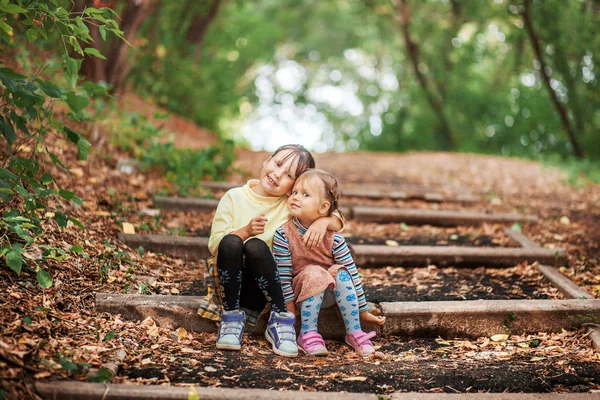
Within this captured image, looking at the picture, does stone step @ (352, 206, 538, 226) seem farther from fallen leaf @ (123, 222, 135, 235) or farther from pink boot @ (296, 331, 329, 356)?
pink boot @ (296, 331, 329, 356)

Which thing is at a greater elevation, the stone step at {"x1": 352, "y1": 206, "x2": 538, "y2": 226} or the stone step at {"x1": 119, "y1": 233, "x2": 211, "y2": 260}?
the stone step at {"x1": 352, "y1": 206, "x2": 538, "y2": 226}

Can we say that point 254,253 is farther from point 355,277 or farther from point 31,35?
point 31,35

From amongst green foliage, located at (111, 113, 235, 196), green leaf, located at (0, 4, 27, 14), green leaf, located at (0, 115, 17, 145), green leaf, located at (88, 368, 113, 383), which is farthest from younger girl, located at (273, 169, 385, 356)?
green foliage, located at (111, 113, 235, 196)

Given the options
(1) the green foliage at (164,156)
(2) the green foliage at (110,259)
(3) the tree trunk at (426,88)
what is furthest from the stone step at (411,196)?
(3) the tree trunk at (426,88)

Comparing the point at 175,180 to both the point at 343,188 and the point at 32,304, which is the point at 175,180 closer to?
the point at 343,188

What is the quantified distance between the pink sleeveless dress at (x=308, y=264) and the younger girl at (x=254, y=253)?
0.30 ft

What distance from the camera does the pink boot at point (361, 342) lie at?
2814 millimetres

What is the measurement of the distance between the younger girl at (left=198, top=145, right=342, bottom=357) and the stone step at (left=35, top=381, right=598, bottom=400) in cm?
50

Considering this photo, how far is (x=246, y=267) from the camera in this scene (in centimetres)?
292

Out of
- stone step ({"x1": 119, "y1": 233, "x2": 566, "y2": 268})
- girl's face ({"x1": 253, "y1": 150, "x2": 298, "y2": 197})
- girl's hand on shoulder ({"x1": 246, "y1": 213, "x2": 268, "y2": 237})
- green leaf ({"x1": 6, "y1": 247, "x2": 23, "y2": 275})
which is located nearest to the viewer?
green leaf ({"x1": 6, "y1": 247, "x2": 23, "y2": 275})

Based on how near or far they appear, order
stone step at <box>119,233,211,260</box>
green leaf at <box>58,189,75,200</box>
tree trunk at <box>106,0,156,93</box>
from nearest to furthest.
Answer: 1. green leaf at <box>58,189,75,200</box>
2. stone step at <box>119,233,211,260</box>
3. tree trunk at <box>106,0,156,93</box>

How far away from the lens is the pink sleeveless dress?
2.89 metres

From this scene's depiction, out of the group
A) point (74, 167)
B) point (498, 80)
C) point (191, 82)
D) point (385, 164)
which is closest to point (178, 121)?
point (191, 82)

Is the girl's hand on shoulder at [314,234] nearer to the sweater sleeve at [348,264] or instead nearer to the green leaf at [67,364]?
the sweater sleeve at [348,264]
